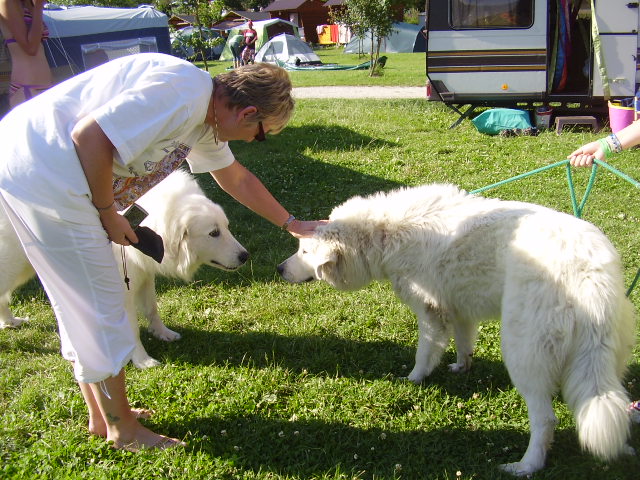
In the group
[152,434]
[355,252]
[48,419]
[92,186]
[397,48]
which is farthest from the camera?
[397,48]

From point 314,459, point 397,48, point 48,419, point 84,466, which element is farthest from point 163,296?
point 397,48

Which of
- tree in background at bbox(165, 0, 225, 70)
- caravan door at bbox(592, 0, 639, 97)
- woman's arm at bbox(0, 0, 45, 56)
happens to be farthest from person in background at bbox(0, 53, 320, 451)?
tree in background at bbox(165, 0, 225, 70)

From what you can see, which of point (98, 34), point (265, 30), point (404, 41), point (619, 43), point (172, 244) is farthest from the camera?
point (404, 41)

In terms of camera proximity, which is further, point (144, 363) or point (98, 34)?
point (98, 34)

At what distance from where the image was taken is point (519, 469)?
279cm

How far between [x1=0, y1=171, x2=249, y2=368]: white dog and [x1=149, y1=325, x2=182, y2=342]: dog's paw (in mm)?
316

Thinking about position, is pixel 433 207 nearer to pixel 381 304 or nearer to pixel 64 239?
pixel 381 304

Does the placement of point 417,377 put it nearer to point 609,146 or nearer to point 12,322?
point 609,146

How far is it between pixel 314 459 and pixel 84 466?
4.06 ft

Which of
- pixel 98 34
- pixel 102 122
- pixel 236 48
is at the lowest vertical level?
pixel 102 122

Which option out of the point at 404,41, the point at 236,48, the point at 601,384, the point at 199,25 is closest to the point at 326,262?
the point at 601,384

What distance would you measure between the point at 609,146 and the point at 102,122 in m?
2.76

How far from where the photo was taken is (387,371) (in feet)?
12.5

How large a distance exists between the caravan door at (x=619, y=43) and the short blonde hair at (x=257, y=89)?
31.0 feet
